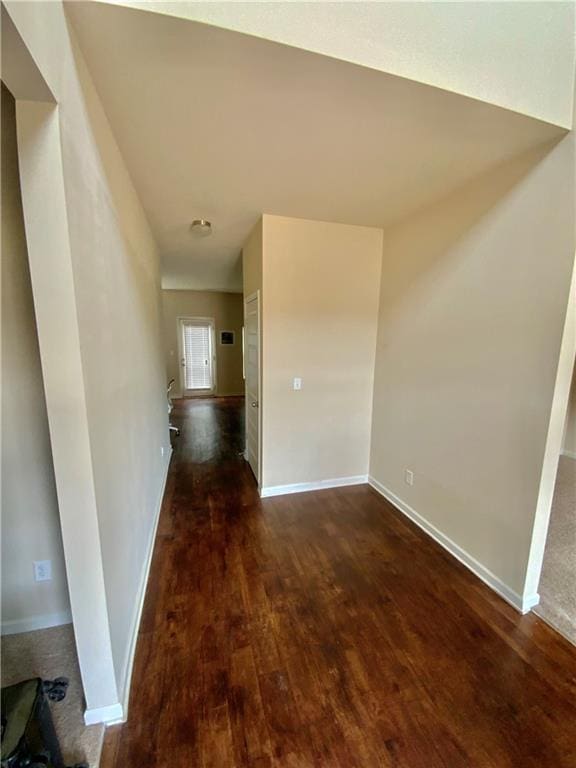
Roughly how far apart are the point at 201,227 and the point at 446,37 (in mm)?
2141

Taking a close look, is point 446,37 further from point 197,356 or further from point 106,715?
point 197,356

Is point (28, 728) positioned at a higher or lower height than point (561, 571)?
higher

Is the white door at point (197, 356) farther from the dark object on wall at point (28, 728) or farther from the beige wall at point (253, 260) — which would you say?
the dark object on wall at point (28, 728)

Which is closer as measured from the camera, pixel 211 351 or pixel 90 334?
pixel 90 334

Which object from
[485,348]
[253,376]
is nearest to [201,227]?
[253,376]

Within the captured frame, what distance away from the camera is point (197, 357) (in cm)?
757

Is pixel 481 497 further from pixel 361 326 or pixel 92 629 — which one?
pixel 92 629

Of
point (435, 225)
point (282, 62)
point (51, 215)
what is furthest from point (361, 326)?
point (51, 215)

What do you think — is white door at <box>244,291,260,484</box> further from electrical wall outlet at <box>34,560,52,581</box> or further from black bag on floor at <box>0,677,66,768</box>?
black bag on floor at <box>0,677,66,768</box>

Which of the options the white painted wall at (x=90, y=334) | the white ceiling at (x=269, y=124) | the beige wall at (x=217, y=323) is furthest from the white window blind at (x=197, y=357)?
the white painted wall at (x=90, y=334)

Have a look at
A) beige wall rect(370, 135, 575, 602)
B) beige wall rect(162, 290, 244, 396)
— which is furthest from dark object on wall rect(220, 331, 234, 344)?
beige wall rect(370, 135, 575, 602)

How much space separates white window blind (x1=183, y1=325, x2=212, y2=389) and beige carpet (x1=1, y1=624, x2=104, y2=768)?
20.4ft

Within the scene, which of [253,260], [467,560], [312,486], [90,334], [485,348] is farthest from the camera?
[312,486]

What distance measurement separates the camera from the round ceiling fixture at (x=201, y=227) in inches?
108
